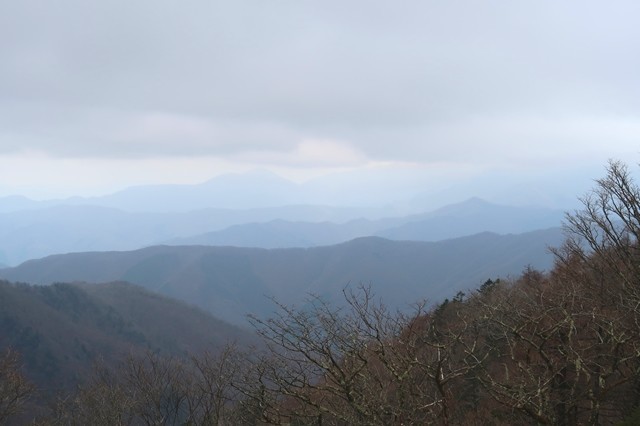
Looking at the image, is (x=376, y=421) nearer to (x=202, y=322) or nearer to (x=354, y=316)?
(x=354, y=316)

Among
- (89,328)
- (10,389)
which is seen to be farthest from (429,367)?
(89,328)

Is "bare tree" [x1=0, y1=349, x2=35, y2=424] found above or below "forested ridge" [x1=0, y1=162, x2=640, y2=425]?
below

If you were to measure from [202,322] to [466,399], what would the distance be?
145056mm

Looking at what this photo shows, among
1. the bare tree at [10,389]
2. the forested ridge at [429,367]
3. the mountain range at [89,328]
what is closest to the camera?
the forested ridge at [429,367]

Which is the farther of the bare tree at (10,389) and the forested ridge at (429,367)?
the bare tree at (10,389)

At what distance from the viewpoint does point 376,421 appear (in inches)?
237

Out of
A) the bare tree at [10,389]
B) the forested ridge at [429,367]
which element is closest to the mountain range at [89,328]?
the bare tree at [10,389]

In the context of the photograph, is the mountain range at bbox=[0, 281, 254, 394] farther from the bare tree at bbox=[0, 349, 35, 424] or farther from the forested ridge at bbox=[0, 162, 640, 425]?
the forested ridge at bbox=[0, 162, 640, 425]

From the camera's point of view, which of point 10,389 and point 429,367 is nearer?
point 429,367

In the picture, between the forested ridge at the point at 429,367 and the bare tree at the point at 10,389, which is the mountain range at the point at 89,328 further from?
the forested ridge at the point at 429,367

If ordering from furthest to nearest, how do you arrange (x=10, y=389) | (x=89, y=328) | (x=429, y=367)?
(x=89, y=328) < (x=10, y=389) < (x=429, y=367)

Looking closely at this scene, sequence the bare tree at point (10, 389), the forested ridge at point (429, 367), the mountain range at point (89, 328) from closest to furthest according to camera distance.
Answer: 1. the forested ridge at point (429, 367)
2. the bare tree at point (10, 389)
3. the mountain range at point (89, 328)

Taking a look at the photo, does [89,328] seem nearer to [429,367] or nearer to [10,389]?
[10,389]

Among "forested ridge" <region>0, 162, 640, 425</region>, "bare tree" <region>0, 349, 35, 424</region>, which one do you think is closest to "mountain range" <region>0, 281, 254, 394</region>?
"bare tree" <region>0, 349, 35, 424</region>
